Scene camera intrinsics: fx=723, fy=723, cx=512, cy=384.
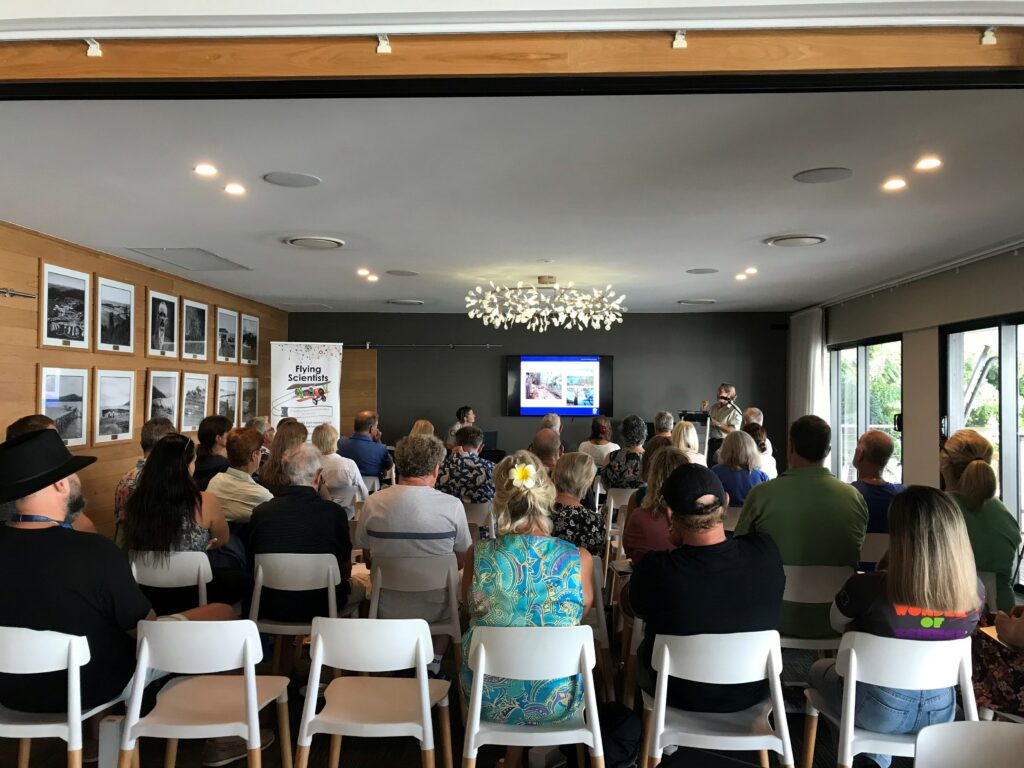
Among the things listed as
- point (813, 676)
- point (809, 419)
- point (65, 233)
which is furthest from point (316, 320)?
point (813, 676)

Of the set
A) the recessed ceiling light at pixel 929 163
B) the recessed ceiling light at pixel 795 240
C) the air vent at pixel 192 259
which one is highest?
the recessed ceiling light at pixel 929 163

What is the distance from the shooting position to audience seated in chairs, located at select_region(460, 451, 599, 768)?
2.26 metres

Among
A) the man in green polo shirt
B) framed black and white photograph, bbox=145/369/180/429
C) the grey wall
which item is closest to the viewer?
the man in green polo shirt

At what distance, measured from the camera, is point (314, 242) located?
18.9ft

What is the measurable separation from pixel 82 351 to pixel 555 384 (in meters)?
6.31

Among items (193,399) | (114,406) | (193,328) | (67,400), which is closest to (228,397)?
(193,399)

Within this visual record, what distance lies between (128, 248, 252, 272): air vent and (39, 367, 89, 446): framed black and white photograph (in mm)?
1150

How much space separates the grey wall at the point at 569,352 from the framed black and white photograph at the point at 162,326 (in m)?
3.40

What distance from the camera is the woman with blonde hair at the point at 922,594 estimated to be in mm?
2227

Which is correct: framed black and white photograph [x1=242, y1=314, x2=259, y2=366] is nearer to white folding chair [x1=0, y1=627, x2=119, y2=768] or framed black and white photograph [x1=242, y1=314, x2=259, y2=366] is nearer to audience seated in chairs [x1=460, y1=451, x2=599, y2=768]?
white folding chair [x1=0, y1=627, x2=119, y2=768]

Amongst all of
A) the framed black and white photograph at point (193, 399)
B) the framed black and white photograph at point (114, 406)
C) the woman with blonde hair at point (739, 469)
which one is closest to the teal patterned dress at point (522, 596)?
the woman with blonde hair at point (739, 469)

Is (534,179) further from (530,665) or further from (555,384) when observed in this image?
(555,384)

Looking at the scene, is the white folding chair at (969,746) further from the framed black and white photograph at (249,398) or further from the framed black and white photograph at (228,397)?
the framed black and white photograph at (249,398)

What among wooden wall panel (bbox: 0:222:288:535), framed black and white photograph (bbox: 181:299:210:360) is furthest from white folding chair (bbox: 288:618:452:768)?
framed black and white photograph (bbox: 181:299:210:360)
